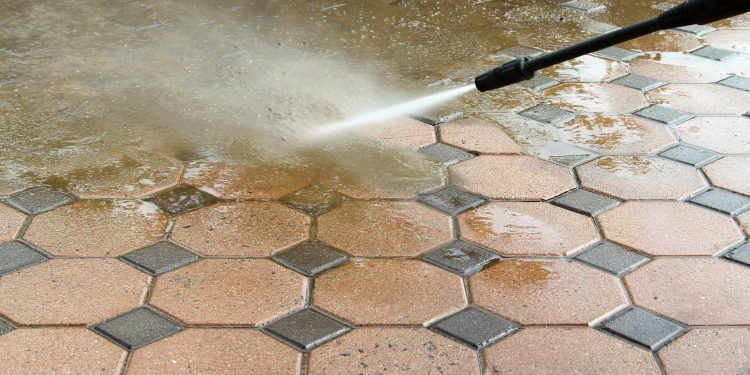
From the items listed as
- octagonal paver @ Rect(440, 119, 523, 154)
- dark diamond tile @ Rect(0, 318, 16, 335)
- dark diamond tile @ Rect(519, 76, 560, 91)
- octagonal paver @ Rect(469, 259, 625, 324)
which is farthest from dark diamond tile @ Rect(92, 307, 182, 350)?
dark diamond tile @ Rect(519, 76, 560, 91)

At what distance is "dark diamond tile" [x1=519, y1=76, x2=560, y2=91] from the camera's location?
4020mm

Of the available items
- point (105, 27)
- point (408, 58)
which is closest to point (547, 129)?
point (408, 58)

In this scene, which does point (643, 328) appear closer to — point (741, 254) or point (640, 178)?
point (741, 254)

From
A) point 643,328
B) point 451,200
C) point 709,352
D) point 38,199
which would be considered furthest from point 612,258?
point 38,199

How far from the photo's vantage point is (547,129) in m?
3.61

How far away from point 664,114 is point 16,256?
252cm

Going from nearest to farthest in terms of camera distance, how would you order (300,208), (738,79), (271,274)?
(271,274) < (300,208) < (738,79)

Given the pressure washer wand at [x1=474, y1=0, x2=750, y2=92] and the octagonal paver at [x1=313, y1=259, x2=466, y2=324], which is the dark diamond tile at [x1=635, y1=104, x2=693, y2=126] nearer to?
the pressure washer wand at [x1=474, y1=0, x2=750, y2=92]

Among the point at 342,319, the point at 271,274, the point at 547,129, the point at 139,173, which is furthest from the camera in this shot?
the point at 547,129

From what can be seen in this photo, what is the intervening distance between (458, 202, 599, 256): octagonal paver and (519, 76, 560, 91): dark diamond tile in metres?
1.13

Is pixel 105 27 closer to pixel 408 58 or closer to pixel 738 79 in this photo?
pixel 408 58

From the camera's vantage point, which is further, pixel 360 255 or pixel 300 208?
pixel 300 208

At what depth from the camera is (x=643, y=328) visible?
2.34 metres

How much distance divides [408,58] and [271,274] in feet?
6.78
